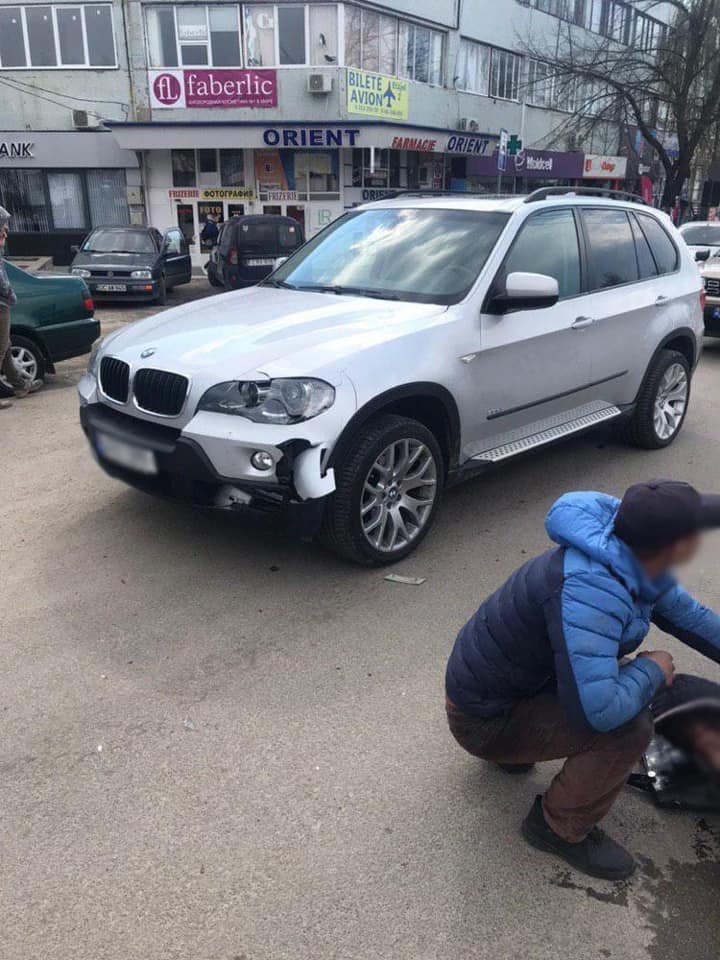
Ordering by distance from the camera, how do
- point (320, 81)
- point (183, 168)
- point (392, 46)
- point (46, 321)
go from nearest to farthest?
point (46, 321)
point (320, 81)
point (183, 168)
point (392, 46)

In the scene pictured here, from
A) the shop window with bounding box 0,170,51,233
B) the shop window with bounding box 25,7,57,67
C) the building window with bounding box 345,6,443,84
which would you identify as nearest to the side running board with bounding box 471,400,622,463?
the building window with bounding box 345,6,443,84

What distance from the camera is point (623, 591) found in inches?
81.0

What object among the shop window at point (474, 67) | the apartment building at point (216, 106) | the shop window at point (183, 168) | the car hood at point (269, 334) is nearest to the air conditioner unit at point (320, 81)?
the apartment building at point (216, 106)

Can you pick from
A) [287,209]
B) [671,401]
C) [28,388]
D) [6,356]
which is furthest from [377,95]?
[671,401]

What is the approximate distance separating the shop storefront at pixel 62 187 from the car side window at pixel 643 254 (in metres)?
21.2

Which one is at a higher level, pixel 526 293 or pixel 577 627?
pixel 526 293

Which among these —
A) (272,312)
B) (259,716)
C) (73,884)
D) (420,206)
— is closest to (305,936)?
(73,884)

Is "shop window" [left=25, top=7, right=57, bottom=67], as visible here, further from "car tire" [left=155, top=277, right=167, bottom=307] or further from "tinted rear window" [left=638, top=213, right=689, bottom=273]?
"tinted rear window" [left=638, top=213, right=689, bottom=273]

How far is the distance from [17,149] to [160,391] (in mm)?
23605

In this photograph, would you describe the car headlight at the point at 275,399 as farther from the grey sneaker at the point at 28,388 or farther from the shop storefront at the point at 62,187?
the shop storefront at the point at 62,187

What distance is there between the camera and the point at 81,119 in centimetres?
2284

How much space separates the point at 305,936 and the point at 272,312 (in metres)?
3.11

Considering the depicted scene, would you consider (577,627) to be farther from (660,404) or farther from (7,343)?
(7,343)

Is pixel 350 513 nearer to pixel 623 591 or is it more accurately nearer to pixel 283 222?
pixel 623 591
